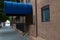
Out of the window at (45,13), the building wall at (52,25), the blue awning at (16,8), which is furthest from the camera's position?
the blue awning at (16,8)

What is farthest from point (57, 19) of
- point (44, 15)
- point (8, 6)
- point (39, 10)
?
point (8, 6)

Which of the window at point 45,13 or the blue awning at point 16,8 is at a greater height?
the blue awning at point 16,8

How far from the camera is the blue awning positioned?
52.3ft

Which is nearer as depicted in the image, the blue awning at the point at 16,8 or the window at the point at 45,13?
the window at the point at 45,13

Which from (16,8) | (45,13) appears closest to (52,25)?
(45,13)

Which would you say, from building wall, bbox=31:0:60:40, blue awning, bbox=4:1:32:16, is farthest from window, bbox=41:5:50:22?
blue awning, bbox=4:1:32:16

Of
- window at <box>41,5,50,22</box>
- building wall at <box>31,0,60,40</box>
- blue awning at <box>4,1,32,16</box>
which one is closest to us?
building wall at <box>31,0,60,40</box>

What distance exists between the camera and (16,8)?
1642 cm

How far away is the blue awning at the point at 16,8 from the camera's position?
16.0m

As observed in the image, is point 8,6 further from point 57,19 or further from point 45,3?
point 57,19

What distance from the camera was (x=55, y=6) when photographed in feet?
32.4

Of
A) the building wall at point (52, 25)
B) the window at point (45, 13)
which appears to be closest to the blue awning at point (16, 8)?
the building wall at point (52, 25)

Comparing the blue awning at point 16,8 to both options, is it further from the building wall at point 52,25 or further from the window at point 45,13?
the window at point 45,13

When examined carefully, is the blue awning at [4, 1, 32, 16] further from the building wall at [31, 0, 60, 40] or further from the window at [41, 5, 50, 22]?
the window at [41, 5, 50, 22]
